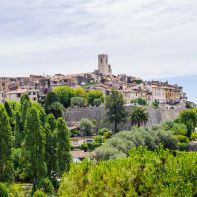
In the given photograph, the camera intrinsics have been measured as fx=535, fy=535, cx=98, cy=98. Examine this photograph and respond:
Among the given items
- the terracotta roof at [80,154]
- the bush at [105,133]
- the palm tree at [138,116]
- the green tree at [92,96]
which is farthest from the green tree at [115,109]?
the green tree at [92,96]

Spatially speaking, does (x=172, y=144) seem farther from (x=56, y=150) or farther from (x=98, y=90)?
(x=98, y=90)

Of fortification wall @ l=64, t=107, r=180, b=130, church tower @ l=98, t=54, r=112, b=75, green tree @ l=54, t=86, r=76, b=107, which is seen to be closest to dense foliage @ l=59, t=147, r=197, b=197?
fortification wall @ l=64, t=107, r=180, b=130

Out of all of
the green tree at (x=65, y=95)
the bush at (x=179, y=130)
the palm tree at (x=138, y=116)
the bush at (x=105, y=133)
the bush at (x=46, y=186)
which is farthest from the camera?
the green tree at (x=65, y=95)

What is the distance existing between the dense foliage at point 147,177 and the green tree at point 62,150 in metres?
17.7

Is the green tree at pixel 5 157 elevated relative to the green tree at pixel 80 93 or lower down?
lower down

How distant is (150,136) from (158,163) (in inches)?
1311

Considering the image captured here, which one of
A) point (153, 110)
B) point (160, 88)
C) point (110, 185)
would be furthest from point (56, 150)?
point (160, 88)

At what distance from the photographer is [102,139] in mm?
57938

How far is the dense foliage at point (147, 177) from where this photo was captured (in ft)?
55.0

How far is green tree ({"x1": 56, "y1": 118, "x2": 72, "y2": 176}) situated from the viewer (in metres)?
36.4

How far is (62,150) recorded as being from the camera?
1444 inches

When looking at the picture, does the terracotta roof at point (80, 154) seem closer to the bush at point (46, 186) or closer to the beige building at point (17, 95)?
the bush at point (46, 186)

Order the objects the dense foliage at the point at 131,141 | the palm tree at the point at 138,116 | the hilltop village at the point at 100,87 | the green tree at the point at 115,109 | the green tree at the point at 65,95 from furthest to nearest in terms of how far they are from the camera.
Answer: the hilltop village at the point at 100,87
the green tree at the point at 65,95
the palm tree at the point at 138,116
the green tree at the point at 115,109
the dense foliage at the point at 131,141

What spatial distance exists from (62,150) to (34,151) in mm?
3034
